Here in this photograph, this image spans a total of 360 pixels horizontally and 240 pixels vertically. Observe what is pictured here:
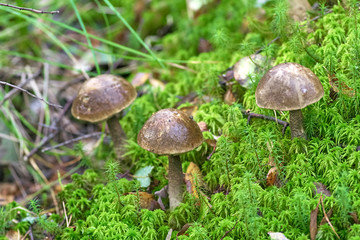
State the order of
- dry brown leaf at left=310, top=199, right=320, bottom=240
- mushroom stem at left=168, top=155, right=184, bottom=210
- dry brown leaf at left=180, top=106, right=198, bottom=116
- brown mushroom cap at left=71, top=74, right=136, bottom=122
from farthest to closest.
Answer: dry brown leaf at left=180, top=106, right=198, bottom=116 < brown mushroom cap at left=71, top=74, right=136, bottom=122 < mushroom stem at left=168, top=155, right=184, bottom=210 < dry brown leaf at left=310, top=199, right=320, bottom=240

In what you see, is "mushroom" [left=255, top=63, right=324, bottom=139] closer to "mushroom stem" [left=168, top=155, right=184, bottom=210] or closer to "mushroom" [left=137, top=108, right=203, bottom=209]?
"mushroom" [left=137, top=108, right=203, bottom=209]

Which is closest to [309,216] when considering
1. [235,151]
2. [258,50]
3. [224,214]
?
[224,214]

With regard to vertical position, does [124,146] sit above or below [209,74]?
below

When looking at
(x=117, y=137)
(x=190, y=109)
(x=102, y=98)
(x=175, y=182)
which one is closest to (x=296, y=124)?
(x=175, y=182)

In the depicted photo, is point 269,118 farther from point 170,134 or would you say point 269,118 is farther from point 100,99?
point 100,99

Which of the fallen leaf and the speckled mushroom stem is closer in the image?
the fallen leaf

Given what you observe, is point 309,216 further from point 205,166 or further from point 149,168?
point 149,168

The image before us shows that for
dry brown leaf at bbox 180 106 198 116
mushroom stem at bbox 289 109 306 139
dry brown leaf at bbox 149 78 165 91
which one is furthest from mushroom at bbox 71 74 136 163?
mushroom stem at bbox 289 109 306 139

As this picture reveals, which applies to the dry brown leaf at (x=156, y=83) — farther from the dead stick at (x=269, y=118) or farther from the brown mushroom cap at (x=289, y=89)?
the brown mushroom cap at (x=289, y=89)
